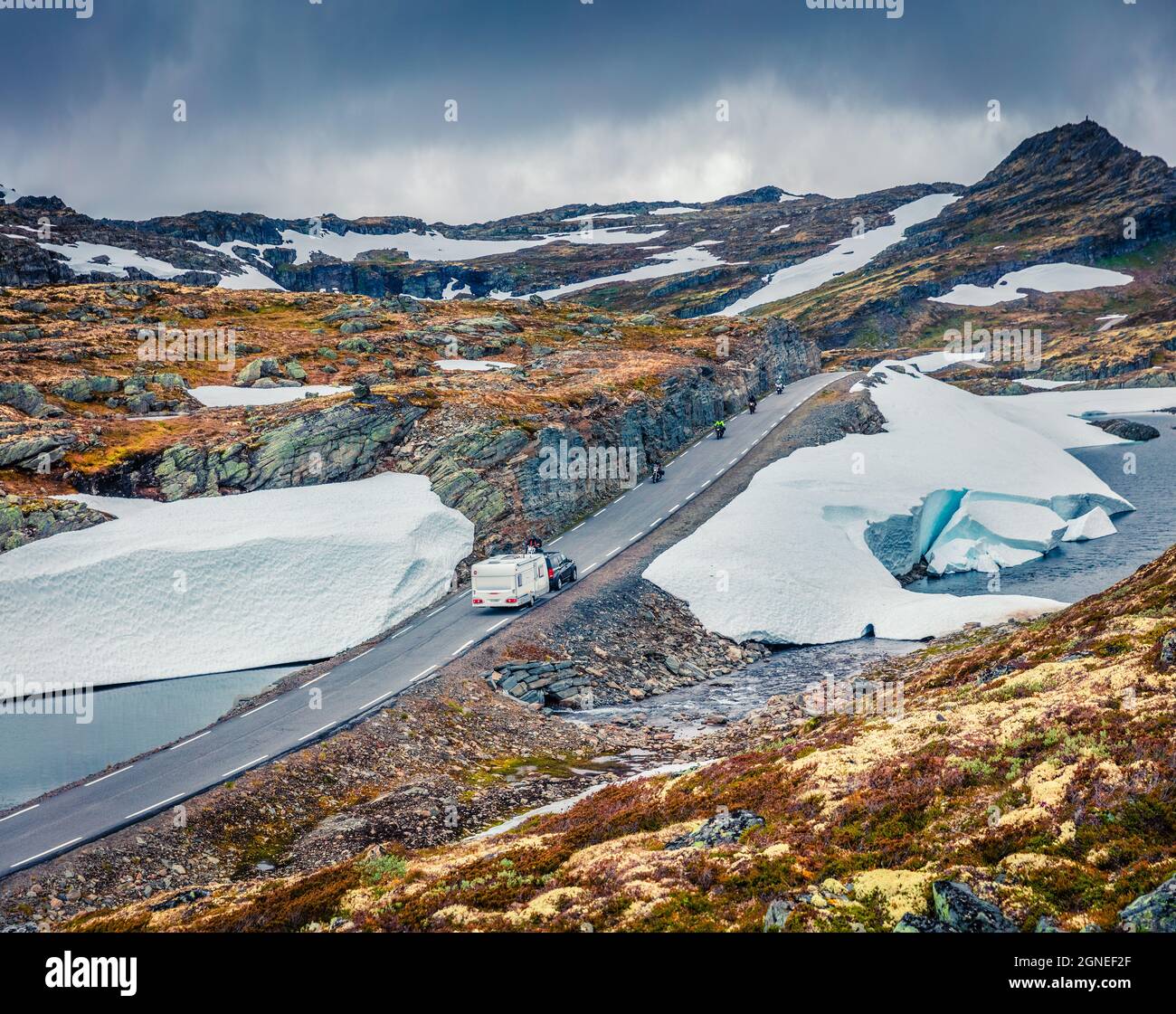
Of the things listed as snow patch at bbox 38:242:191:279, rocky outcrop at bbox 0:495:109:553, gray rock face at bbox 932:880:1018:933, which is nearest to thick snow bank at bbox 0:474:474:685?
rocky outcrop at bbox 0:495:109:553

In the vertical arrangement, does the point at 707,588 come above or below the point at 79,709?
above

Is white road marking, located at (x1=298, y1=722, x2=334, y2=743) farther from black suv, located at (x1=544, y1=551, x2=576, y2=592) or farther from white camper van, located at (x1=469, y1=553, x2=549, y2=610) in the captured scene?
black suv, located at (x1=544, y1=551, x2=576, y2=592)

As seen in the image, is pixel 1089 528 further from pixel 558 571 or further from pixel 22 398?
pixel 22 398
